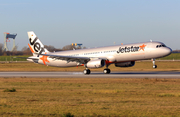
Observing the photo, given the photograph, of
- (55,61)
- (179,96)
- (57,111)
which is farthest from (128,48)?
(57,111)

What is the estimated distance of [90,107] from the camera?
16219 millimetres

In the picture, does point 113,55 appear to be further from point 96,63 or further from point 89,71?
point 89,71

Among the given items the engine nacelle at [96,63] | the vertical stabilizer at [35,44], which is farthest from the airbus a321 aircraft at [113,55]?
the vertical stabilizer at [35,44]

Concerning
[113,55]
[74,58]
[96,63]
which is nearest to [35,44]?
[74,58]

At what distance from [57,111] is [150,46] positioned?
32.6 metres

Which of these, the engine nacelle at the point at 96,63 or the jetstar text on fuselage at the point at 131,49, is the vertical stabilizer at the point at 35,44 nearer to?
the engine nacelle at the point at 96,63

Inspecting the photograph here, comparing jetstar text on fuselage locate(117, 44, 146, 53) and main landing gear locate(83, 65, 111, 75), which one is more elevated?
jetstar text on fuselage locate(117, 44, 146, 53)

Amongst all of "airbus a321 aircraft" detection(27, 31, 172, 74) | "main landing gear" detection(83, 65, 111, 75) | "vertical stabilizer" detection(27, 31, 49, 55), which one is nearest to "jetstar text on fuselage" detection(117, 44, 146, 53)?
"airbus a321 aircraft" detection(27, 31, 172, 74)

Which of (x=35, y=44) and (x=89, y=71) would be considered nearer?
(x=89, y=71)

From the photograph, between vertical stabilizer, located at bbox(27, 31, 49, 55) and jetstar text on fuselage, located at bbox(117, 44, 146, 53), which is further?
vertical stabilizer, located at bbox(27, 31, 49, 55)

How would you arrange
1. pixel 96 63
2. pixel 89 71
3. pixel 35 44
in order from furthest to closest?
1. pixel 35 44
2. pixel 89 71
3. pixel 96 63

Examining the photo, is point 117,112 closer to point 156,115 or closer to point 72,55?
point 156,115

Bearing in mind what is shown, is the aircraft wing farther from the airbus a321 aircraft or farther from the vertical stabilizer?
the vertical stabilizer

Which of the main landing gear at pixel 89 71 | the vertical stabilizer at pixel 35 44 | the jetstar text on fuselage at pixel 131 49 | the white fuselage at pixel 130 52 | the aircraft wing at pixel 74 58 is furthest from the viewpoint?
the vertical stabilizer at pixel 35 44
